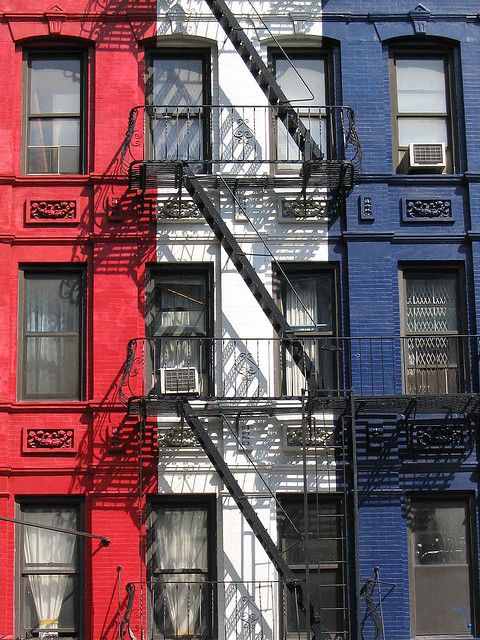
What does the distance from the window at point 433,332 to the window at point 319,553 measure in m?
2.08

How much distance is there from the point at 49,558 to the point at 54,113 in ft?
20.6

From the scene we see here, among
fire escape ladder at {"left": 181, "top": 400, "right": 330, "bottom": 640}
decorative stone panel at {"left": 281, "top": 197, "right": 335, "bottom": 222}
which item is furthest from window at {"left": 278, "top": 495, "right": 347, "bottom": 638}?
decorative stone panel at {"left": 281, "top": 197, "right": 335, "bottom": 222}

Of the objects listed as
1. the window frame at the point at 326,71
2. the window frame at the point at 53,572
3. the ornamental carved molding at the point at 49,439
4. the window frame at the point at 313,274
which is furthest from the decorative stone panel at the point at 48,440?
the window frame at the point at 326,71

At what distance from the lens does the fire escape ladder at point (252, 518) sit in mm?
15352

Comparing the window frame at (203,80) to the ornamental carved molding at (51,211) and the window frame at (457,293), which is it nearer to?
the ornamental carved molding at (51,211)

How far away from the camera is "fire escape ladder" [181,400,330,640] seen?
50.4 ft

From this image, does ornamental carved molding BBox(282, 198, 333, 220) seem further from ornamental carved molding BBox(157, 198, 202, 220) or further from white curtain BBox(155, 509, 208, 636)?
white curtain BBox(155, 509, 208, 636)

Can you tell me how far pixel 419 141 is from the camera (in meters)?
18.2

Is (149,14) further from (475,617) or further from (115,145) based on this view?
(475,617)

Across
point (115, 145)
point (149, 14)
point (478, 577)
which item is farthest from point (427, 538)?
point (149, 14)

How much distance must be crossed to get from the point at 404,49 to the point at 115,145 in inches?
175

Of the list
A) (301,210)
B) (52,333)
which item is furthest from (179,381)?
(301,210)

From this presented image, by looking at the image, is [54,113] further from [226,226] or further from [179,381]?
[179,381]

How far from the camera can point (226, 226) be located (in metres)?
17.0
